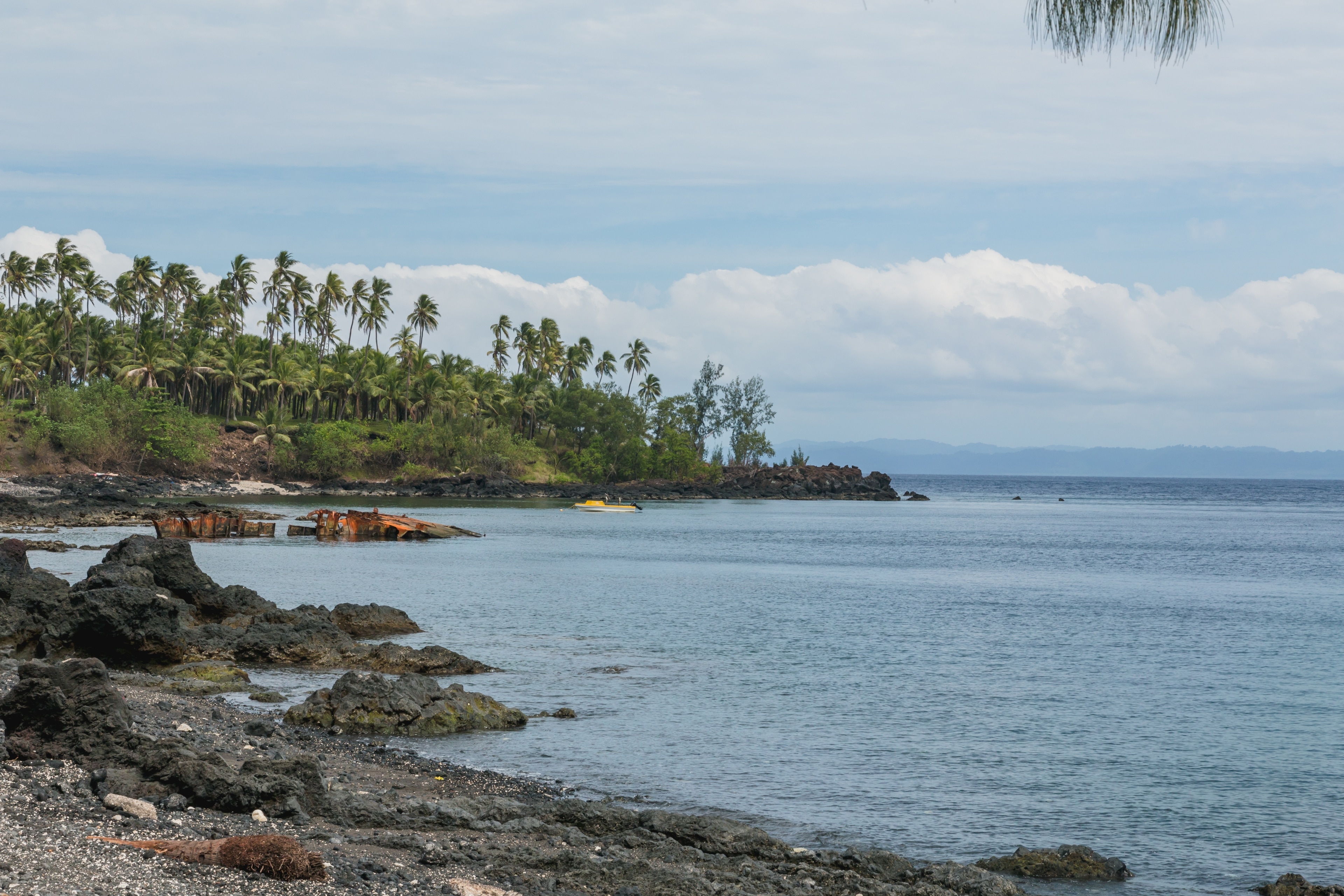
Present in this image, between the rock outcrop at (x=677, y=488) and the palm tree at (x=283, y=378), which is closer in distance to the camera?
the rock outcrop at (x=677, y=488)

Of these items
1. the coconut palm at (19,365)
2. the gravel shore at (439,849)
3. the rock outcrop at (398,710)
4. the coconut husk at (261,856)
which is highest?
the coconut palm at (19,365)

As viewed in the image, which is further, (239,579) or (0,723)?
(239,579)

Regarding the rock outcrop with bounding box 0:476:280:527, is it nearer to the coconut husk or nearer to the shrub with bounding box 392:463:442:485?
the shrub with bounding box 392:463:442:485

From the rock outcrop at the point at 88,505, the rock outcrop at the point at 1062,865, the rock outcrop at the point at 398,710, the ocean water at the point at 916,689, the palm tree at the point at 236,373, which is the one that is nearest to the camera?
the rock outcrop at the point at 1062,865

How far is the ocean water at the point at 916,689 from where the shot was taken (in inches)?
540

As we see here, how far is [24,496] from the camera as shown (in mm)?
81438

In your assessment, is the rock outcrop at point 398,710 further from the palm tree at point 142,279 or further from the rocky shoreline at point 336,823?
the palm tree at point 142,279

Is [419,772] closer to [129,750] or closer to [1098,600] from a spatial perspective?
[129,750]

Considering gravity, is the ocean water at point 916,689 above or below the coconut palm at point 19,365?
below

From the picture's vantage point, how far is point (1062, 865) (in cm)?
1151

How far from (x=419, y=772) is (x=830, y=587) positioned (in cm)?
→ 3274

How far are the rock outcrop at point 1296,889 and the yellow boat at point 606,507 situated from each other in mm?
97822

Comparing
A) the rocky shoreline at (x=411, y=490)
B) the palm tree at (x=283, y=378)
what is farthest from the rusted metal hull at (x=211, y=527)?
the palm tree at (x=283, y=378)

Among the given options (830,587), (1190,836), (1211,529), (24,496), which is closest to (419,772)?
(1190,836)
